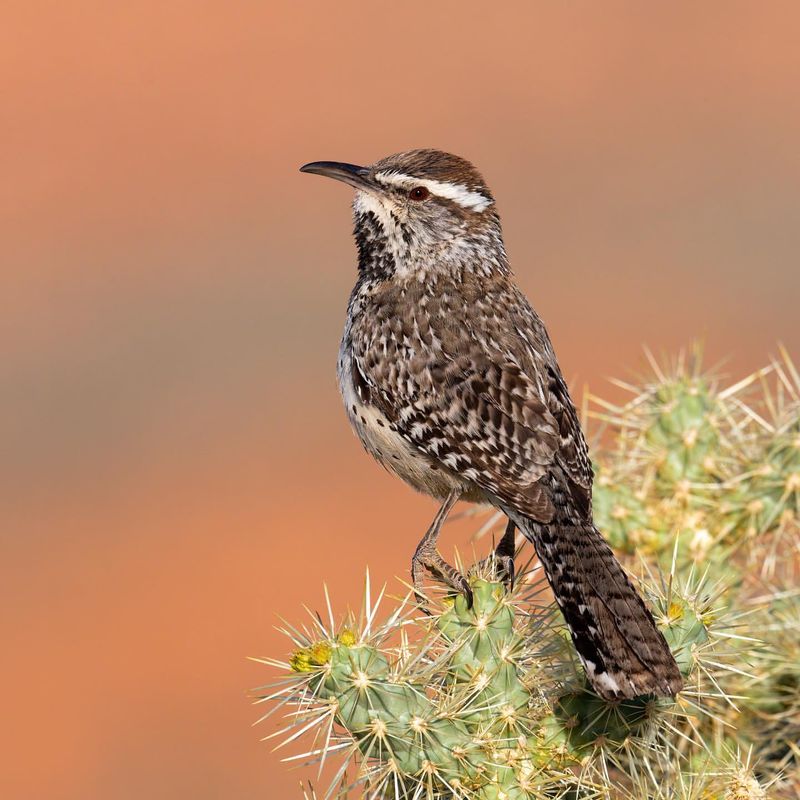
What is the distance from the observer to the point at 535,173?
1678cm

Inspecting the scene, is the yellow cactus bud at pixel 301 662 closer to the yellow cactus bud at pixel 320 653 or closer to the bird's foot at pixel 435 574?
the yellow cactus bud at pixel 320 653

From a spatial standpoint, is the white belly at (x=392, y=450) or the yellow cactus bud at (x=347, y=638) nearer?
the yellow cactus bud at (x=347, y=638)

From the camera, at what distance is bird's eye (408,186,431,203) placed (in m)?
3.76

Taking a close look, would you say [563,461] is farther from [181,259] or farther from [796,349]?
[181,259]

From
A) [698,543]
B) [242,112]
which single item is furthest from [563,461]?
[242,112]

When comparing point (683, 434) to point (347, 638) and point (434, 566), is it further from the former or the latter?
point (347, 638)

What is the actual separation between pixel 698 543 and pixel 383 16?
59.2 ft

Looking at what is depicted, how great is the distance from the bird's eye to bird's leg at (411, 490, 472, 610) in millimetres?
926

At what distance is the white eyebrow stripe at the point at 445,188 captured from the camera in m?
3.74

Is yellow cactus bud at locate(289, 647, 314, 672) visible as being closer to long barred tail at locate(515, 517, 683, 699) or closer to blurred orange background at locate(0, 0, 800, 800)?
long barred tail at locate(515, 517, 683, 699)

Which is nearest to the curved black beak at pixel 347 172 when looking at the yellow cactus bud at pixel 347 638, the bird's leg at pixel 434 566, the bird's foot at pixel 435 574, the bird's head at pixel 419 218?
the bird's head at pixel 419 218

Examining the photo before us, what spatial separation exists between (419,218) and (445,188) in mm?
117

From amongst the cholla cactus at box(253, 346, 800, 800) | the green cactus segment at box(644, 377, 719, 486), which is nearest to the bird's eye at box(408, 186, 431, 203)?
the green cactus segment at box(644, 377, 719, 486)

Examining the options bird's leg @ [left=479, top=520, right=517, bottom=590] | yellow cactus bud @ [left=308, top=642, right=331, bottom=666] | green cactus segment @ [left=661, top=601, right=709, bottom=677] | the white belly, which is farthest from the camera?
the white belly
